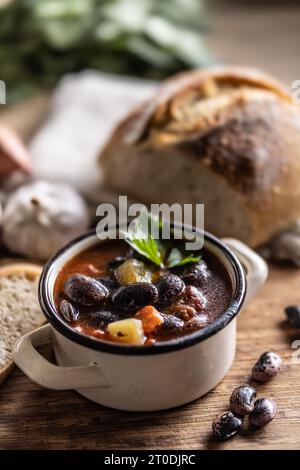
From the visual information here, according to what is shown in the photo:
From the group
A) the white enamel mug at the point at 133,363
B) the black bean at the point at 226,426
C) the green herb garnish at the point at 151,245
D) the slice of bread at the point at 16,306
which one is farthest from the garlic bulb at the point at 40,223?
the black bean at the point at 226,426

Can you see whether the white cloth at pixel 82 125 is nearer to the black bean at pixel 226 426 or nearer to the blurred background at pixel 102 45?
the blurred background at pixel 102 45

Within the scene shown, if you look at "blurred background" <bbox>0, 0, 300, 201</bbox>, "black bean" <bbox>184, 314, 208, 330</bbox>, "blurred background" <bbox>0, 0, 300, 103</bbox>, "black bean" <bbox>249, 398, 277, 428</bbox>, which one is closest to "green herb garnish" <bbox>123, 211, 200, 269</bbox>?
"black bean" <bbox>184, 314, 208, 330</bbox>

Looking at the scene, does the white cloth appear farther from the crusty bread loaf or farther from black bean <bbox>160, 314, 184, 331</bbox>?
black bean <bbox>160, 314, 184, 331</bbox>

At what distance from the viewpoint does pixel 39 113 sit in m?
4.07

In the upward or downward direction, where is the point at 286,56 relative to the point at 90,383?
upward

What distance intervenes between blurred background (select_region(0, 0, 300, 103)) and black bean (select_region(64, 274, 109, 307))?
2211mm

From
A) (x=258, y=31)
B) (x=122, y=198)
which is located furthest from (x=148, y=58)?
(x=122, y=198)

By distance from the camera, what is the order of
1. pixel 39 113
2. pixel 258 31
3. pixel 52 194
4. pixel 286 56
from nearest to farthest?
pixel 52 194 → pixel 39 113 → pixel 286 56 → pixel 258 31

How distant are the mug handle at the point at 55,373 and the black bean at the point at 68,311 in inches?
5.7

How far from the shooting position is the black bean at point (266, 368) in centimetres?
227

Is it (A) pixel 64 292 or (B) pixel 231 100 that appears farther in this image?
(B) pixel 231 100

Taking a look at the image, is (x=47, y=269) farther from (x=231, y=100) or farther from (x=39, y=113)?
(x=39, y=113)

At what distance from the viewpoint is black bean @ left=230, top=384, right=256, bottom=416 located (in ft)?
6.97
